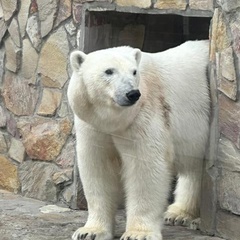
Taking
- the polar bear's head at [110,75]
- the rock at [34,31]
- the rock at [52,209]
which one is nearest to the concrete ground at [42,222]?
the rock at [52,209]

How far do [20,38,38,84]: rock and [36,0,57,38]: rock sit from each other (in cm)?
16

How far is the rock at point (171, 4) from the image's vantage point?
473 cm

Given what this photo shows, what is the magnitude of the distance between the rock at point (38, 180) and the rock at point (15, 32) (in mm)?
789

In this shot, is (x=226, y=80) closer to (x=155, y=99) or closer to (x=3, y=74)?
(x=155, y=99)

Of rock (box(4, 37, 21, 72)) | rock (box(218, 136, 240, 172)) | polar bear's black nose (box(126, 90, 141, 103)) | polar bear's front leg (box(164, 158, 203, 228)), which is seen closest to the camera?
polar bear's black nose (box(126, 90, 141, 103))

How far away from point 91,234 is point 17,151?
149cm

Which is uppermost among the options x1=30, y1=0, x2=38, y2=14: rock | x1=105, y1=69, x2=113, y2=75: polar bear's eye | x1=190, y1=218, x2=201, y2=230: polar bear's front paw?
x1=30, y1=0, x2=38, y2=14: rock

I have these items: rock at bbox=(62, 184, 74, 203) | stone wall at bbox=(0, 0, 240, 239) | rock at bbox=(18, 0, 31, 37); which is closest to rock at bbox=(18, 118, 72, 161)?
stone wall at bbox=(0, 0, 240, 239)

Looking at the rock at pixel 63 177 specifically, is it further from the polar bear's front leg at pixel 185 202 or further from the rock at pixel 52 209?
the polar bear's front leg at pixel 185 202

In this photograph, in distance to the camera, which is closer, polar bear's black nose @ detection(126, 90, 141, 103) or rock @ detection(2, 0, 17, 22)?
polar bear's black nose @ detection(126, 90, 141, 103)

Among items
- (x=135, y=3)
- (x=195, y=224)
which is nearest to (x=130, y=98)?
(x=135, y=3)

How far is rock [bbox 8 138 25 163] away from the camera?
5.85 meters

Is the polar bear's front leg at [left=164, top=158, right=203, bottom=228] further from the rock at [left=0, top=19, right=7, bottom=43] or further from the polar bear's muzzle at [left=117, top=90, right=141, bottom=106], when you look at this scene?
the rock at [left=0, top=19, right=7, bottom=43]

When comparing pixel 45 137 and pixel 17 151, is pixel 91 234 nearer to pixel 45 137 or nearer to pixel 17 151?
pixel 45 137
